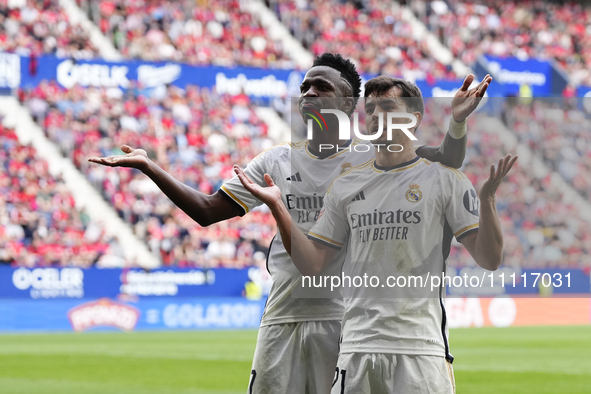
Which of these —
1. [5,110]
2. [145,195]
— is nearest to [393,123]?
[145,195]

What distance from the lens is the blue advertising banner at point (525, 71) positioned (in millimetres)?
27672

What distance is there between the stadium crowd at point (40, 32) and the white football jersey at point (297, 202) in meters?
18.7

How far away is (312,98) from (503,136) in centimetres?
106

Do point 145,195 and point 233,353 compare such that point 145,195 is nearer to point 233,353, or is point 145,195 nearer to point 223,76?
point 223,76

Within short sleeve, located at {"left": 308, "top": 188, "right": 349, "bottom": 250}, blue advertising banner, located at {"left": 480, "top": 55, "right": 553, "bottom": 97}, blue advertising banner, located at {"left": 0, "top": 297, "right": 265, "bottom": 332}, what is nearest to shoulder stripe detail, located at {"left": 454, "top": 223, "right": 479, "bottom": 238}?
short sleeve, located at {"left": 308, "top": 188, "right": 349, "bottom": 250}

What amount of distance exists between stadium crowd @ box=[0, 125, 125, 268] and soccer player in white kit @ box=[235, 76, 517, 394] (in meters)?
14.9

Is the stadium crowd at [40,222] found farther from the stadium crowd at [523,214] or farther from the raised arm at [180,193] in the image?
the stadium crowd at [523,214]

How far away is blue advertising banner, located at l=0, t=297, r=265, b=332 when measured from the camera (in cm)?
1641

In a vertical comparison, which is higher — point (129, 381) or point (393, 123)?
point (393, 123)

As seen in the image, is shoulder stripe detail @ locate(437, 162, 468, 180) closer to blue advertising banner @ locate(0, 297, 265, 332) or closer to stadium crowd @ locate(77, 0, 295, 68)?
blue advertising banner @ locate(0, 297, 265, 332)

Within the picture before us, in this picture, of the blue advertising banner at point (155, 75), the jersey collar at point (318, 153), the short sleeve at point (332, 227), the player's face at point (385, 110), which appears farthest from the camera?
the blue advertising banner at point (155, 75)

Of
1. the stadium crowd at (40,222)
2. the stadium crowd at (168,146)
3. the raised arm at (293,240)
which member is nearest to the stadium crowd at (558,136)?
the raised arm at (293,240)

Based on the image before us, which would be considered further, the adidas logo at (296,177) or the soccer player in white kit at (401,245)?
the adidas logo at (296,177)

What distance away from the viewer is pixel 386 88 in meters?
2.92
